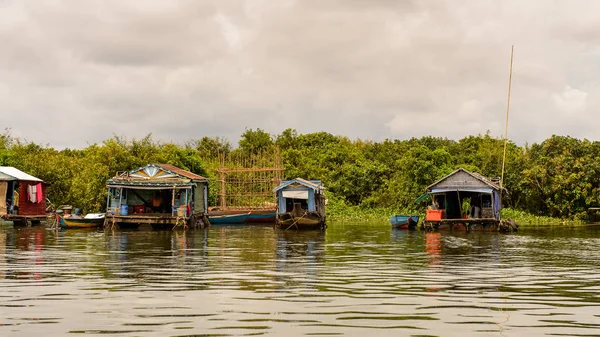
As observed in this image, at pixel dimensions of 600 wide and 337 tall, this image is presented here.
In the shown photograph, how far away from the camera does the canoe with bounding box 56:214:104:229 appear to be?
127 ft

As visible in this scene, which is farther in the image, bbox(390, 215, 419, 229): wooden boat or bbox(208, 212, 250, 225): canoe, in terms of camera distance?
bbox(208, 212, 250, 225): canoe

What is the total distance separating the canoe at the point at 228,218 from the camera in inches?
1861

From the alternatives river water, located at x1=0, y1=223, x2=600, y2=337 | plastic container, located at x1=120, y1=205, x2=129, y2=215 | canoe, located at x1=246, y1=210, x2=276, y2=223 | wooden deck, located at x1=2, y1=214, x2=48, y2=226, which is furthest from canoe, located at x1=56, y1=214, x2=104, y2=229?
river water, located at x1=0, y1=223, x2=600, y2=337

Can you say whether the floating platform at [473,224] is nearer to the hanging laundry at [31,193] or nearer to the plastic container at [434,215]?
the plastic container at [434,215]

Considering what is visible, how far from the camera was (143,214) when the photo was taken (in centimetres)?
4081

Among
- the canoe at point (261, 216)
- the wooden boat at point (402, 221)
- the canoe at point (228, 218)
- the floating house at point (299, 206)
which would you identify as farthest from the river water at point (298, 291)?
the canoe at point (261, 216)

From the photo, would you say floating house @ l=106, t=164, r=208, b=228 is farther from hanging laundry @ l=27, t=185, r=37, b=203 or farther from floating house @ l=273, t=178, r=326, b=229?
hanging laundry @ l=27, t=185, r=37, b=203

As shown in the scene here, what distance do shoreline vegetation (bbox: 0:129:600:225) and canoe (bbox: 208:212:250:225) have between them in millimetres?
4379

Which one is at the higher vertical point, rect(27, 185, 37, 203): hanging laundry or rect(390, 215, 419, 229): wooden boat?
rect(27, 185, 37, 203): hanging laundry

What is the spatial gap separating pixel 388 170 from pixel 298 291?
46.7 metres

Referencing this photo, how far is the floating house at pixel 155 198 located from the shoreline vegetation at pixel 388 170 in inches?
251

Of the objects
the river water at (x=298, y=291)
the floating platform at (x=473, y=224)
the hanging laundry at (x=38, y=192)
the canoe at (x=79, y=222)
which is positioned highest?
the hanging laundry at (x=38, y=192)

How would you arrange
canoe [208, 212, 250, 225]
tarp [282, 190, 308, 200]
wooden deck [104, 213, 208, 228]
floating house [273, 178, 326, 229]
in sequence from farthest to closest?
canoe [208, 212, 250, 225]
tarp [282, 190, 308, 200]
floating house [273, 178, 326, 229]
wooden deck [104, 213, 208, 228]

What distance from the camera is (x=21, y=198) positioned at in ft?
145
